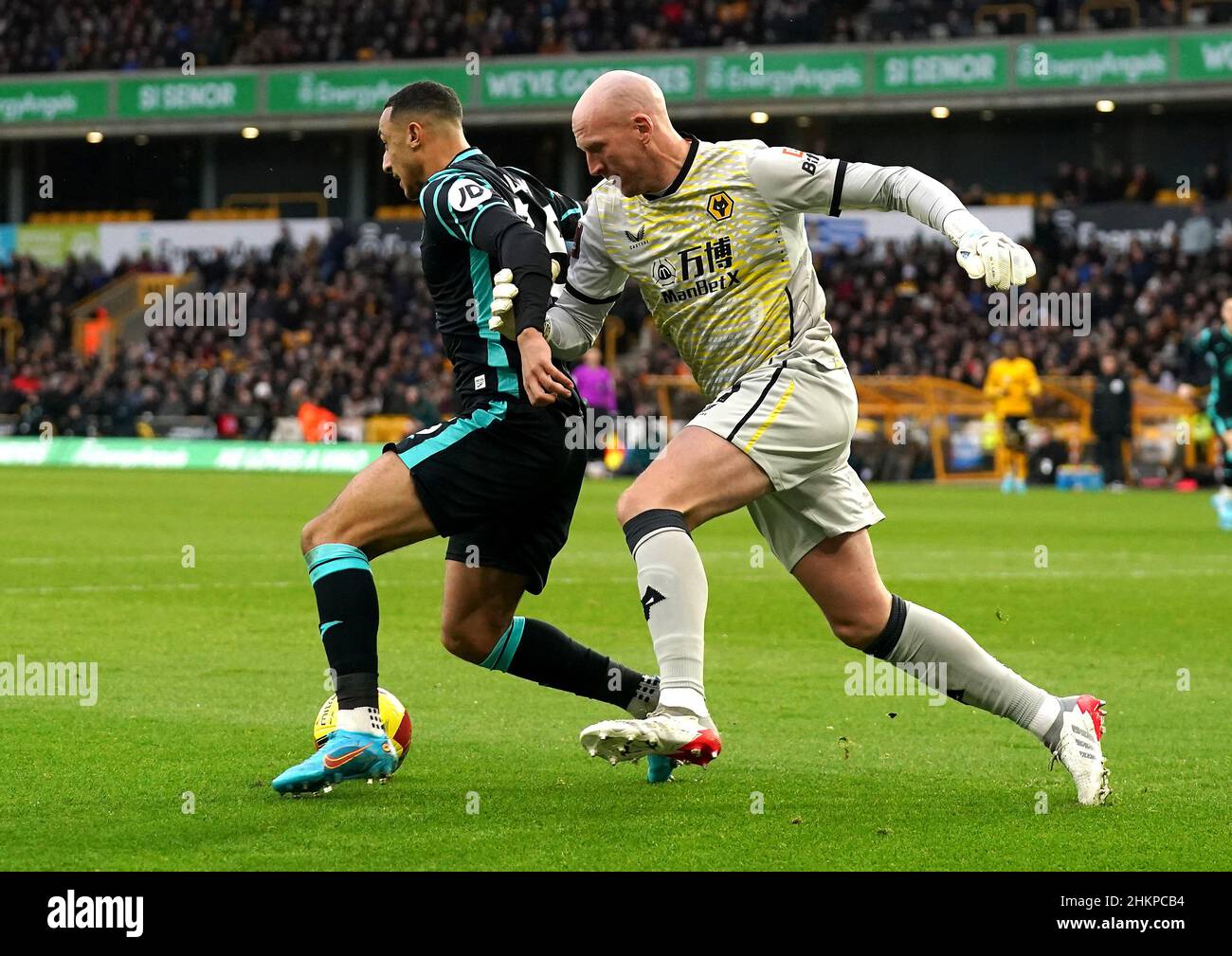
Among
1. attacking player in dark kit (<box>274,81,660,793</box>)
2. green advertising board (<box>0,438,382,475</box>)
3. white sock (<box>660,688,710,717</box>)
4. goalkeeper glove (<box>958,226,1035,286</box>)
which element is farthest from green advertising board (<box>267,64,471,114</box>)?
white sock (<box>660,688,710,717</box>)

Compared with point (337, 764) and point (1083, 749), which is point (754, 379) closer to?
point (1083, 749)

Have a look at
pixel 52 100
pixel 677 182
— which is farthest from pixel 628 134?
pixel 52 100

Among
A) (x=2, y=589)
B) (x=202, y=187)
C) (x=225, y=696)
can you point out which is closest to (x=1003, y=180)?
(x=202, y=187)

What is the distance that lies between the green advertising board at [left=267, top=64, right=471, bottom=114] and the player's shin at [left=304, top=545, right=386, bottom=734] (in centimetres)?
3560

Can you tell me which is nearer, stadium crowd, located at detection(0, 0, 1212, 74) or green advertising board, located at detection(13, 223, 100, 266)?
stadium crowd, located at detection(0, 0, 1212, 74)

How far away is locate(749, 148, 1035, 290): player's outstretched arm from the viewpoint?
200 inches

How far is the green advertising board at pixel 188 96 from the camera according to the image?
42.2 meters

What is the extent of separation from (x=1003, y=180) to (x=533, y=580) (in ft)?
117

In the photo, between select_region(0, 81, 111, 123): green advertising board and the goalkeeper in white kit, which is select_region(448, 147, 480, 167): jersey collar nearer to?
the goalkeeper in white kit

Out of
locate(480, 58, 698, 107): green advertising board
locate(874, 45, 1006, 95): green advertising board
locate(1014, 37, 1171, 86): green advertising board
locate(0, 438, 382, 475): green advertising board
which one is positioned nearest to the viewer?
locate(0, 438, 382, 475): green advertising board

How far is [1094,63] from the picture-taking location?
3609 centimetres

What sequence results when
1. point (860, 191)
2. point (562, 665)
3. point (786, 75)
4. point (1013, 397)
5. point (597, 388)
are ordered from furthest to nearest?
point (786, 75), point (597, 388), point (1013, 397), point (562, 665), point (860, 191)

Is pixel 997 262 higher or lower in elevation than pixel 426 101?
lower
